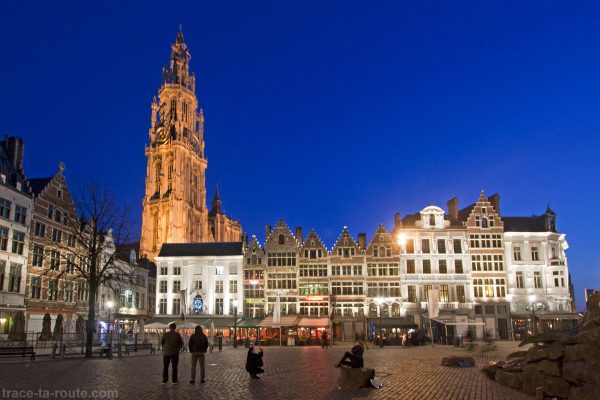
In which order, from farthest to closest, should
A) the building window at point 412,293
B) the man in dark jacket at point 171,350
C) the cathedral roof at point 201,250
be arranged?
the cathedral roof at point 201,250
the building window at point 412,293
the man in dark jacket at point 171,350

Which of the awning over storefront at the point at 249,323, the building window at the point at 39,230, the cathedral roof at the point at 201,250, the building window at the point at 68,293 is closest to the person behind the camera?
the building window at the point at 39,230

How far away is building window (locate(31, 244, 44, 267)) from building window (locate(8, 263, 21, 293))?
2.12 meters

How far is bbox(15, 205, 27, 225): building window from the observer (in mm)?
45938

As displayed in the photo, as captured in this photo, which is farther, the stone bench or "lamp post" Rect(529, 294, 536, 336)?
"lamp post" Rect(529, 294, 536, 336)

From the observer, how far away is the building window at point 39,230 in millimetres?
48544

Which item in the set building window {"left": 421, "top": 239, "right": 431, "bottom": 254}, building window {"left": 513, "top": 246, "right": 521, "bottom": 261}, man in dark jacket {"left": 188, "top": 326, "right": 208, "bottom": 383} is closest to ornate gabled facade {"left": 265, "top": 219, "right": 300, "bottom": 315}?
building window {"left": 421, "top": 239, "right": 431, "bottom": 254}

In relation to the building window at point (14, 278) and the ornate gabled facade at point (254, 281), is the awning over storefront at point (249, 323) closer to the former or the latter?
the ornate gabled facade at point (254, 281)

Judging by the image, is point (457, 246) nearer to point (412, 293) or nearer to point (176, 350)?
point (412, 293)

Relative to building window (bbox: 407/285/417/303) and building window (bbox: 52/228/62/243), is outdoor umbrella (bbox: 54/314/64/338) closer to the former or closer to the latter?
building window (bbox: 52/228/62/243)

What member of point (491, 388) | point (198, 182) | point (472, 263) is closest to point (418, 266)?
point (472, 263)

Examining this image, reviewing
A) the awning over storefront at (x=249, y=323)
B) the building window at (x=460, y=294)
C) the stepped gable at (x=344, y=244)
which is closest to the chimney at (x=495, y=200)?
the building window at (x=460, y=294)

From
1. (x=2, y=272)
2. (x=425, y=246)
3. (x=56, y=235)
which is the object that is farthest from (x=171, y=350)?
(x=425, y=246)

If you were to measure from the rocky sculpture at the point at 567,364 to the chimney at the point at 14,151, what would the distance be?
45573mm

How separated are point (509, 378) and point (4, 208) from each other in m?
40.2
